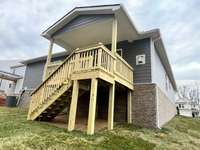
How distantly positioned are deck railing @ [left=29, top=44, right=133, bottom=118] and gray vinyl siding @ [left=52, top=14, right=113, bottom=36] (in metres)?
2.33

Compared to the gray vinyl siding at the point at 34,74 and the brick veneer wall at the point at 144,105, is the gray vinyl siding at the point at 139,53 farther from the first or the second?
the gray vinyl siding at the point at 34,74

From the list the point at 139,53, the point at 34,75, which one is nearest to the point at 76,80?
the point at 139,53

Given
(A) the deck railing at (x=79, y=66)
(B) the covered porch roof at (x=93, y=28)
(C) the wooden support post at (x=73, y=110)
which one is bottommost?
(C) the wooden support post at (x=73, y=110)

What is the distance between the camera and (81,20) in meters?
9.27

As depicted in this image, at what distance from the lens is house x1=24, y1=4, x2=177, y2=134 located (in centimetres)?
648

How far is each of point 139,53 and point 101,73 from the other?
4.61 meters

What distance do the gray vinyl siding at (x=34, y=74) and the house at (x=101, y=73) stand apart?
518cm

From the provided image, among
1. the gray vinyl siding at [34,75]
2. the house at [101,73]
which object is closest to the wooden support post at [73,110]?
the house at [101,73]

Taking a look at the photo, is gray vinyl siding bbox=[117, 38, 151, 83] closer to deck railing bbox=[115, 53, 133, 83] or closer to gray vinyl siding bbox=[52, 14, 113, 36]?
deck railing bbox=[115, 53, 133, 83]

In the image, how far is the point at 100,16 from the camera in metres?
8.45

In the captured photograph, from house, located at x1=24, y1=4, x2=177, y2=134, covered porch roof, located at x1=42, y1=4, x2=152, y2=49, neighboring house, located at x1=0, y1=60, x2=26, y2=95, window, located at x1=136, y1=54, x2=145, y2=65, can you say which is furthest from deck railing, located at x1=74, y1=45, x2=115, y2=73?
neighboring house, located at x1=0, y1=60, x2=26, y2=95

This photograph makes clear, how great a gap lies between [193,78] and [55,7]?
5263cm

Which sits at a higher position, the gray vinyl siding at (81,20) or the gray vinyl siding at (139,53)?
the gray vinyl siding at (81,20)

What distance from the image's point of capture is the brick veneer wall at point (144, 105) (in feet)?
28.1
